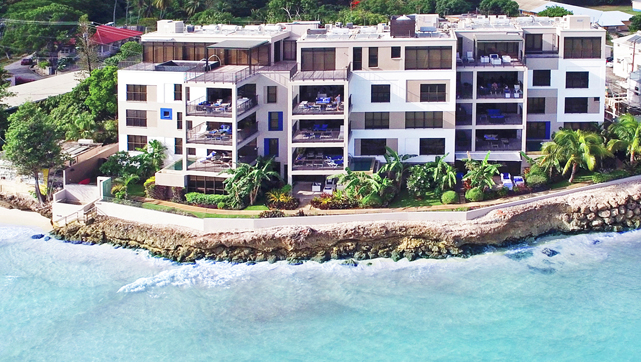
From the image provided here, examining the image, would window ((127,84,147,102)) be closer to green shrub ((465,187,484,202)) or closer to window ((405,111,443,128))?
window ((405,111,443,128))

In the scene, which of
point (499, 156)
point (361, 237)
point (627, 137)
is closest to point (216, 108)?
point (361, 237)

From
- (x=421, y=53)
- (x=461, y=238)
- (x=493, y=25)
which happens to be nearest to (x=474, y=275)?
(x=461, y=238)

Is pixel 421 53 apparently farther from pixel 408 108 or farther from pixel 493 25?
pixel 493 25

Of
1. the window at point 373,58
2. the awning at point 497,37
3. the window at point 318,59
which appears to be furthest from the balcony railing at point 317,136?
the awning at point 497,37

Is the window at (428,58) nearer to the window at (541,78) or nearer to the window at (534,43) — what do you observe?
the window at (541,78)

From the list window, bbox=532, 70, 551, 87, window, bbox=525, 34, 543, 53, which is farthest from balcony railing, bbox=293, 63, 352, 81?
window, bbox=525, 34, 543, 53
